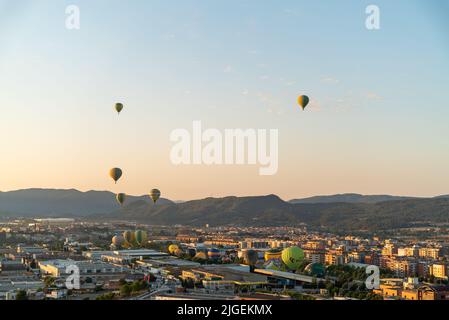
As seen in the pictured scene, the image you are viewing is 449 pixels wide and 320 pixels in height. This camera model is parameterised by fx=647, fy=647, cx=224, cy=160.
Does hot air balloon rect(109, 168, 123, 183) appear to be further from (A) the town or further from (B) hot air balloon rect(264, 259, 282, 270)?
(B) hot air balloon rect(264, 259, 282, 270)

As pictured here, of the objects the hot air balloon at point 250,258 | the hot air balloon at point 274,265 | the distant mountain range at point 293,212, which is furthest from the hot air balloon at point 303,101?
the distant mountain range at point 293,212

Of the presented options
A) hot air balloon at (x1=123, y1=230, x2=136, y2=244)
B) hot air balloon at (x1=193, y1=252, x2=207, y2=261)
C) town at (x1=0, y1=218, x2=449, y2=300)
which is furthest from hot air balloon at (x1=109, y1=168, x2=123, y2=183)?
hot air balloon at (x1=123, y1=230, x2=136, y2=244)

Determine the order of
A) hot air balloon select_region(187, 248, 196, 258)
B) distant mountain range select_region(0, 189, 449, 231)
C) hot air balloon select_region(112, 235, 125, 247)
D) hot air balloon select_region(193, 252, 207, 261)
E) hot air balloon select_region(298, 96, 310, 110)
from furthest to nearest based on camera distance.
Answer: distant mountain range select_region(0, 189, 449, 231) → hot air balloon select_region(112, 235, 125, 247) → hot air balloon select_region(187, 248, 196, 258) → hot air balloon select_region(193, 252, 207, 261) → hot air balloon select_region(298, 96, 310, 110)

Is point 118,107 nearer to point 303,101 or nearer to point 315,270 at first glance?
point 303,101

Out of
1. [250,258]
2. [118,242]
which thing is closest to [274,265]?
[250,258]

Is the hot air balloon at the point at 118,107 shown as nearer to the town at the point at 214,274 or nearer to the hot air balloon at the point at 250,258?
the town at the point at 214,274

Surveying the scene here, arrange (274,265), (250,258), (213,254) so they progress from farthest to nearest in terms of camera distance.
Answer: (213,254) < (250,258) < (274,265)

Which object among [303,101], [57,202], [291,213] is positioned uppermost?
[303,101]
